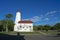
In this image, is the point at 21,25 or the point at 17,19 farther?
the point at 21,25

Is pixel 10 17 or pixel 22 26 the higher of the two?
pixel 10 17

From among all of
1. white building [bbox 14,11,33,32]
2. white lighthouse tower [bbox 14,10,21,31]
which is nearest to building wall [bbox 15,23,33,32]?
white building [bbox 14,11,33,32]

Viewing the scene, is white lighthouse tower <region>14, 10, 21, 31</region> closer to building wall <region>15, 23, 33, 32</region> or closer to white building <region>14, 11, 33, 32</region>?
white building <region>14, 11, 33, 32</region>

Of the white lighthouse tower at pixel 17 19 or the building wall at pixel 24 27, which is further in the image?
the building wall at pixel 24 27

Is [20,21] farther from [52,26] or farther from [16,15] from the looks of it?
[52,26]

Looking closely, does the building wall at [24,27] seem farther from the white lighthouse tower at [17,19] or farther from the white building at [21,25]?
the white lighthouse tower at [17,19]

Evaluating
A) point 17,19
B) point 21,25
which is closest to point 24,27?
point 21,25

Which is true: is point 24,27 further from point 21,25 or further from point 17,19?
point 17,19

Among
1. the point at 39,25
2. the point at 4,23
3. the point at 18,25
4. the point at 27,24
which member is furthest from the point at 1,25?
the point at 39,25

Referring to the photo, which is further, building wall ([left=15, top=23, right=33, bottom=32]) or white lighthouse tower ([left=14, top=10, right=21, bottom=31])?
building wall ([left=15, top=23, right=33, bottom=32])

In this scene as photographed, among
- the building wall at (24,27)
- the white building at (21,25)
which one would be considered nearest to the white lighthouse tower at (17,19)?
the white building at (21,25)

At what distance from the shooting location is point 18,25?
260ft

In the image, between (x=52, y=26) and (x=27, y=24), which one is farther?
(x=52, y=26)

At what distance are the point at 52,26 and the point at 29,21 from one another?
1003 inches
